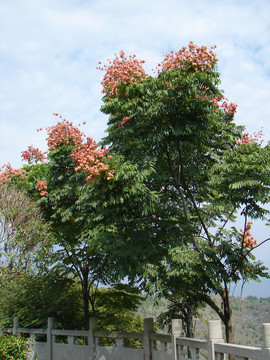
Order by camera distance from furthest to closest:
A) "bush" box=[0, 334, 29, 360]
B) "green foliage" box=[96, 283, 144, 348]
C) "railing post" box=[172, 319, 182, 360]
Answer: "green foliage" box=[96, 283, 144, 348] → "bush" box=[0, 334, 29, 360] → "railing post" box=[172, 319, 182, 360]

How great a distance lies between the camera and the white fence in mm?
6543

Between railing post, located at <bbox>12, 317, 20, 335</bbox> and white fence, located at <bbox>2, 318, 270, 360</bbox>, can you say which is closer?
white fence, located at <bbox>2, 318, 270, 360</bbox>

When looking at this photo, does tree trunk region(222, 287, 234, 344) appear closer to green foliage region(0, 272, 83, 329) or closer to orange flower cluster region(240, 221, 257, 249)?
orange flower cluster region(240, 221, 257, 249)

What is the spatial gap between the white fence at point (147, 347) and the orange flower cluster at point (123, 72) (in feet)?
18.2

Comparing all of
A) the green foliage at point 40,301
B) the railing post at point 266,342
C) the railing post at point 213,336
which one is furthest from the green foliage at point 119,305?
the railing post at point 266,342

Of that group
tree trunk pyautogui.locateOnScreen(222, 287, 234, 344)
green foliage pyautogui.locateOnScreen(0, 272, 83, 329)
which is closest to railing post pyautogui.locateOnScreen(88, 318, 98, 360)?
green foliage pyautogui.locateOnScreen(0, 272, 83, 329)

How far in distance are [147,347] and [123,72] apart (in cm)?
650

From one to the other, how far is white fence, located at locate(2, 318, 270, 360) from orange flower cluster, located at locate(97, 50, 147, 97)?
219 inches

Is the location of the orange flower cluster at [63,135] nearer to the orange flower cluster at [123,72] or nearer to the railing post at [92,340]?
the orange flower cluster at [123,72]

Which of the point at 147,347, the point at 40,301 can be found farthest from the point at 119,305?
the point at 147,347

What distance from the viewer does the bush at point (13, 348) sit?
40.3 ft

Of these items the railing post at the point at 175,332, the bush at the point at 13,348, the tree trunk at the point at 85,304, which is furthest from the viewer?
the tree trunk at the point at 85,304

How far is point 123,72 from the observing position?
959 cm

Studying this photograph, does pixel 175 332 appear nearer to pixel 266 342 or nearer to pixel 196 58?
pixel 266 342
